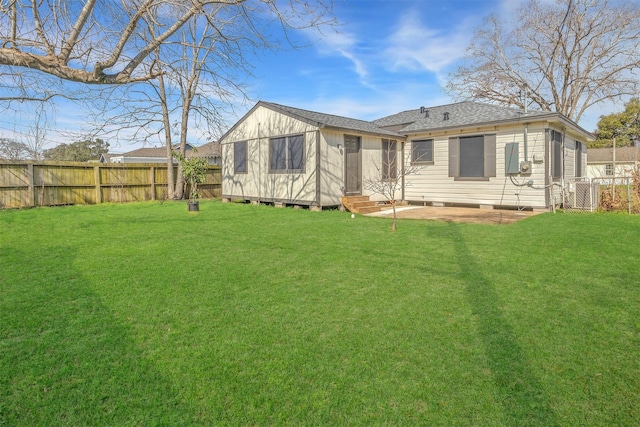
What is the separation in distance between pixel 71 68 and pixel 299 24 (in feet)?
10.5

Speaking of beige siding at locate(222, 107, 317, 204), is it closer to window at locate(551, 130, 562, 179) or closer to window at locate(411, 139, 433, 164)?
window at locate(411, 139, 433, 164)

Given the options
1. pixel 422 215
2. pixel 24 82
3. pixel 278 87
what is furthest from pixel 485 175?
pixel 24 82

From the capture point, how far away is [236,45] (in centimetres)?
591

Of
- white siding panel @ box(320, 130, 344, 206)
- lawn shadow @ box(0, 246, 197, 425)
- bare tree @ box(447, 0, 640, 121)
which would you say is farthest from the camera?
bare tree @ box(447, 0, 640, 121)

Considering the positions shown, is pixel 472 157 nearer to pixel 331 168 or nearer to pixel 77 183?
pixel 331 168

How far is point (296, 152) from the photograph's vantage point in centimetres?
1137

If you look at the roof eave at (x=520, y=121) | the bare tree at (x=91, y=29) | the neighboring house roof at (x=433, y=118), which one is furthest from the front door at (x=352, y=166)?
the bare tree at (x=91, y=29)

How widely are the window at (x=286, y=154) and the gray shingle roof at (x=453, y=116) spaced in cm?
377

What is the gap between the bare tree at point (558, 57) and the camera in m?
19.3

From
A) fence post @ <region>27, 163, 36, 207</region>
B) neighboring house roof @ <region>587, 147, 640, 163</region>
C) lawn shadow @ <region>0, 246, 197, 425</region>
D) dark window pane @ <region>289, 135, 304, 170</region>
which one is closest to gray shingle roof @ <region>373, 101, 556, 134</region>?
dark window pane @ <region>289, 135, 304, 170</region>

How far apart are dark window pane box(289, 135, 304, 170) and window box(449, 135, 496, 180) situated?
465 cm

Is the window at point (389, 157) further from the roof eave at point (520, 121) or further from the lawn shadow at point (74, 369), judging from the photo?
the lawn shadow at point (74, 369)

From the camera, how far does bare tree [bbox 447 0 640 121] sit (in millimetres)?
19344

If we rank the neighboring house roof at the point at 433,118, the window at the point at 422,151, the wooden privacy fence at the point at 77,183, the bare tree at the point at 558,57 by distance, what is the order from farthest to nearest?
the bare tree at the point at 558,57
the window at the point at 422,151
the wooden privacy fence at the point at 77,183
the neighboring house roof at the point at 433,118
